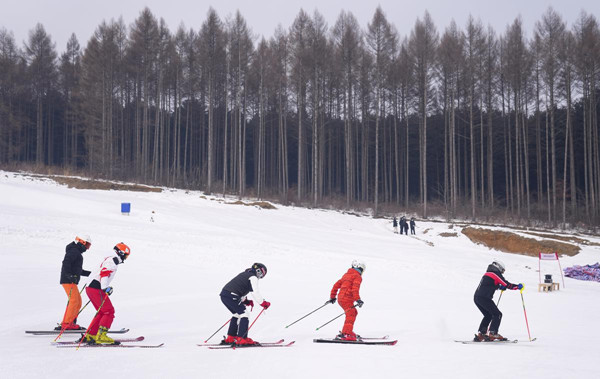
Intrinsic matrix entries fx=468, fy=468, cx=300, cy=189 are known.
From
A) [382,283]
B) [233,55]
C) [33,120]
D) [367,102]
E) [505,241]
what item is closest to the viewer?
[382,283]

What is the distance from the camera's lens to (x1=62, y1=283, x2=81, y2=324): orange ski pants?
8984 millimetres

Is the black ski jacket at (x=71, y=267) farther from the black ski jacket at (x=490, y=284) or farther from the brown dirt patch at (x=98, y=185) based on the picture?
the brown dirt patch at (x=98, y=185)

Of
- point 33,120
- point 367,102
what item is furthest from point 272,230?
point 33,120

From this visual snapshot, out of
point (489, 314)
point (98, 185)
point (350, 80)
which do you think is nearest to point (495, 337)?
point (489, 314)

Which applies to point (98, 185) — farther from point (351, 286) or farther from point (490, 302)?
point (490, 302)

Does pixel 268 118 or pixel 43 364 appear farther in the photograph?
pixel 268 118

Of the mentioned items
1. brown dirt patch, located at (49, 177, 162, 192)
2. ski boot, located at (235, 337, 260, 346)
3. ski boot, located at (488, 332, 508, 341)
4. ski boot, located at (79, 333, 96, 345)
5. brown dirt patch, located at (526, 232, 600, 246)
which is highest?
brown dirt patch, located at (49, 177, 162, 192)

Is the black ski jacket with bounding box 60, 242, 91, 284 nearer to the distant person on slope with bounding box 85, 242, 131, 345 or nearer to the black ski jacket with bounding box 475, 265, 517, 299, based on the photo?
the distant person on slope with bounding box 85, 242, 131, 345

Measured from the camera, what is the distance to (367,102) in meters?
43.2

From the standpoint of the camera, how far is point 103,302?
8156 millimetres

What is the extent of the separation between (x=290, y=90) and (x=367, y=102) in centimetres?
736

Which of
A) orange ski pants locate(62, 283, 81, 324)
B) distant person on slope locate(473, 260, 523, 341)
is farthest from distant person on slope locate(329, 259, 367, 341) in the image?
orange ski pants locate(62, 283, 81, 324)

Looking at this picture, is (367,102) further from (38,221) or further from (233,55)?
(38,221)

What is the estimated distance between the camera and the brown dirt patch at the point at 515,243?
26.2 metres
